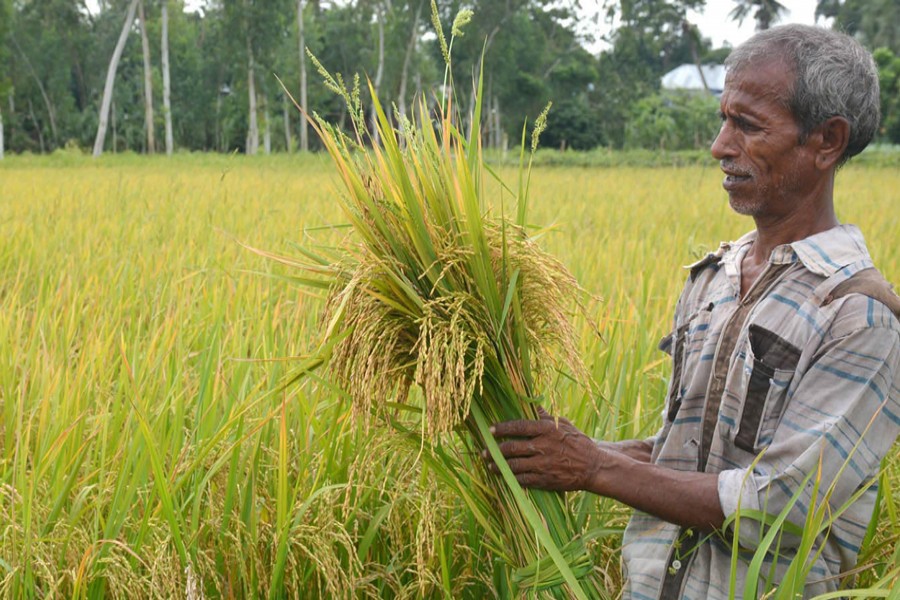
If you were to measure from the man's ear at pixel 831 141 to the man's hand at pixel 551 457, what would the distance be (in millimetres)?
541

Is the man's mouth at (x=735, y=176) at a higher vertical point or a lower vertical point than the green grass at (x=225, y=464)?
higher

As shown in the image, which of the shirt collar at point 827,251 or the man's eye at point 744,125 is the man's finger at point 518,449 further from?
the man's eye at point 744,125

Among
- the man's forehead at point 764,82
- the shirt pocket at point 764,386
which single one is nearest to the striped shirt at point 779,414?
the shirt pocket at point 764,386

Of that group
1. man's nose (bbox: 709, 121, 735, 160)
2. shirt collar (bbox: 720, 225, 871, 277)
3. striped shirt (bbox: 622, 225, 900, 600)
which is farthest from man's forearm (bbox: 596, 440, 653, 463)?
man's nose (bbox: 709, 121, 735, 160)

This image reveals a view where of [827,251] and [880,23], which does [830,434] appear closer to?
[827,251]

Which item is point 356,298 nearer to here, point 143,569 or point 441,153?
point 441,153

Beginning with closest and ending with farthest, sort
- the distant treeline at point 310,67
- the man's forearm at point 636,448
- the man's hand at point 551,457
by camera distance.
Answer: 1. the man's hand at point 551,457
2. the man's forearm at point 636,448
3. the distant treeline at point 310,67

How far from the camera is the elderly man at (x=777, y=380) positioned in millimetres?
1196

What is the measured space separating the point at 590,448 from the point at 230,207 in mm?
5451

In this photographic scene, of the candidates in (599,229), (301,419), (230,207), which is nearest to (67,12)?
(230,207)

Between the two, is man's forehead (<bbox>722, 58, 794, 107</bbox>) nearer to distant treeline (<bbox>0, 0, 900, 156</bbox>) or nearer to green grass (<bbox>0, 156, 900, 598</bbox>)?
green grass (<bbox>0, 156, 900, 598</bbox>)

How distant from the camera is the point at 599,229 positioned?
18.9 feet

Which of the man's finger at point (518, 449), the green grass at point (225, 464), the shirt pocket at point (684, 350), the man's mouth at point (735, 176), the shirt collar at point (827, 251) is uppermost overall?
the man's mouth at point (735, 176)

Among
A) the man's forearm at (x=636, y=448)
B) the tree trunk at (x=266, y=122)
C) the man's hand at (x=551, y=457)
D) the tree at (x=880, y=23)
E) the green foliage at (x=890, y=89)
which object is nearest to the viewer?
the man's hand at (x=551, y=457)
